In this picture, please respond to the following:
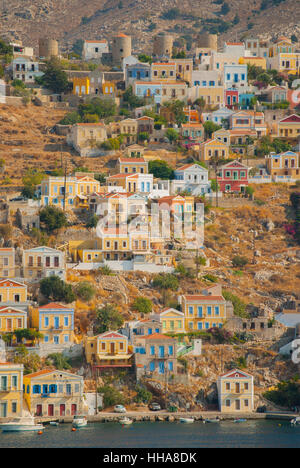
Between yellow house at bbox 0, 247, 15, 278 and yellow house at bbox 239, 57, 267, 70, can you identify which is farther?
yellow house at bbox 239, 57, 267, 70

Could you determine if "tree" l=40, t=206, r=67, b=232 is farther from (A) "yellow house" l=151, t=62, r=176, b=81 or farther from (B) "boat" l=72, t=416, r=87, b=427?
(A) "yellow house" l=151, t=62, r=176, b=81

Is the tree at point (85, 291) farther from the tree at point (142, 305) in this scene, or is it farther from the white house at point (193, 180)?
the white house at point (193, 180)

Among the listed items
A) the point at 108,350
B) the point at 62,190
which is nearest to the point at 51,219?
the point at 62,190

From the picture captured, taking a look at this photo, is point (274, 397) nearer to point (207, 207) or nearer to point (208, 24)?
point (207, 207)

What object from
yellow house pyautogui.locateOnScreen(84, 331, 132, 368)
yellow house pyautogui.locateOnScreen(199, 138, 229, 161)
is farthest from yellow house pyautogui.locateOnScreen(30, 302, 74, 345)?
yellow house pyautogui.locateOnScreen(199, 138, 229, 161)
